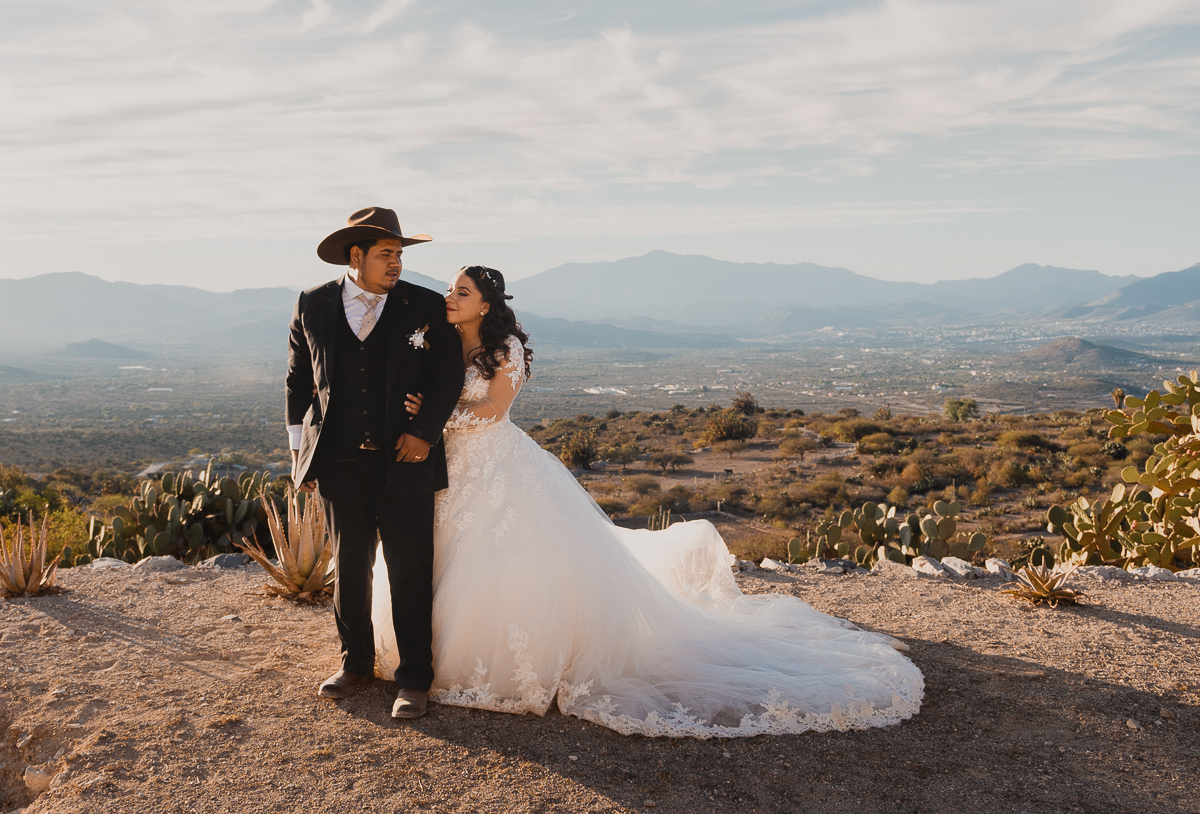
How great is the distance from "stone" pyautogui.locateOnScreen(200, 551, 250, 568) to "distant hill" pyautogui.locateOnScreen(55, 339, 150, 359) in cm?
20185

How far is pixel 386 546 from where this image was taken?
3670 mm

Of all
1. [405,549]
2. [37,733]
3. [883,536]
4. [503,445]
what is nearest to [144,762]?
[37,733]

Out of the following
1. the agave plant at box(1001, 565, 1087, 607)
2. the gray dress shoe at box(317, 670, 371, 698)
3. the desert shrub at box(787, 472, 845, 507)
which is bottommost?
the desert shrub at box(787, 472, 845, 507)

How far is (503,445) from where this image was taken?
12.7 ft

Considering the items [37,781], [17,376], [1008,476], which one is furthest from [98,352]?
[37,781]

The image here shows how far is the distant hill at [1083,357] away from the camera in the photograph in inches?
4569

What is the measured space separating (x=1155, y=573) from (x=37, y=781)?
7.25m

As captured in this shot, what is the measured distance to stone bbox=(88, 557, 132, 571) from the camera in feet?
20.4

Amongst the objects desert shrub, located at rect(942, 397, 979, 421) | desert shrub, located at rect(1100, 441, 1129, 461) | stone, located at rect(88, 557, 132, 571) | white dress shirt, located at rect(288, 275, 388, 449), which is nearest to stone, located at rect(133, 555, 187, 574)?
stone, located at rect(88, 557, 132, 571)

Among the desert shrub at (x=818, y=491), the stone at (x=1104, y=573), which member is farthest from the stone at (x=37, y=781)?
the desert shrub at (x=818, y=491)

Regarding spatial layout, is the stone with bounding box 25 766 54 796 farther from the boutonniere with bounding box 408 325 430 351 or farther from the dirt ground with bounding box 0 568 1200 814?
the boutonniere with bounding box 408 325 430 351

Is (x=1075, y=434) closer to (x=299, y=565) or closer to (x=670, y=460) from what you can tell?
(x=670, y=460)

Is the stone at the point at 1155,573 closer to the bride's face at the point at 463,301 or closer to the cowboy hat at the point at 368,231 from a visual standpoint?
the bride's face at the point at 463,301

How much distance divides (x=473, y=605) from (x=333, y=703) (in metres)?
0.78
